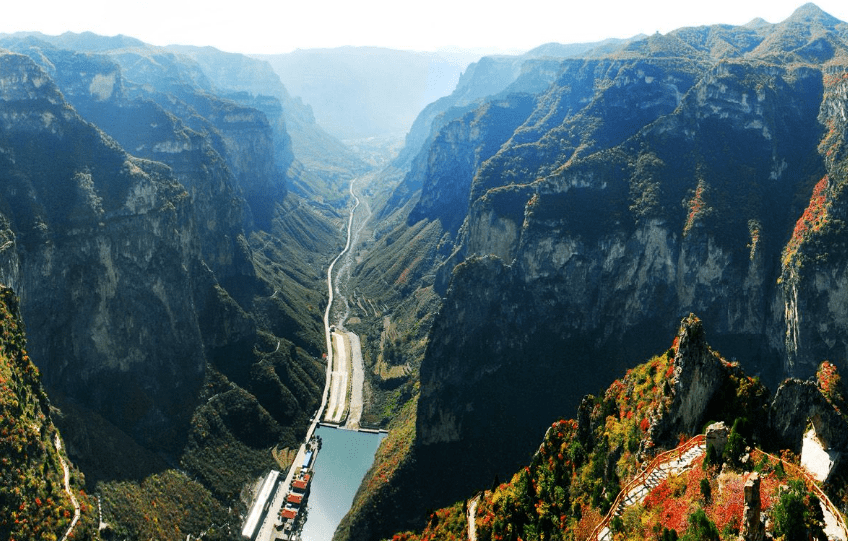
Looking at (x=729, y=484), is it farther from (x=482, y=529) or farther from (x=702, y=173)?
(x=702, y=173)

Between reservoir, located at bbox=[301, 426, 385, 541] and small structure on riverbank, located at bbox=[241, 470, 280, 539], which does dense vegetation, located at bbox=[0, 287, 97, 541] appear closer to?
small structure on riverbank, located at bbox=[241, 470, 280, 539]

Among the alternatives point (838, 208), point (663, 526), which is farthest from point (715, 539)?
point (838, 208)

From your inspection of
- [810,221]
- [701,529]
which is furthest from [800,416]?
[810,221]

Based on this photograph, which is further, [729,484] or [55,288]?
[55,288]

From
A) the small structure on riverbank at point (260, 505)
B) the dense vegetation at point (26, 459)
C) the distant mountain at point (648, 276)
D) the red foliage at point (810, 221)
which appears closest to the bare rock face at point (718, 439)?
the distant mountain at point (648, 276)

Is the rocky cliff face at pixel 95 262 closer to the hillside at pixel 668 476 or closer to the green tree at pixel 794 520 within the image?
the hillside at pixel 668 476

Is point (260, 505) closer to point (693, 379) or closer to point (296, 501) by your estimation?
point (296, 501)
